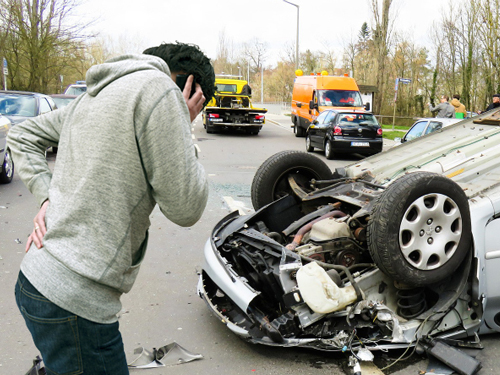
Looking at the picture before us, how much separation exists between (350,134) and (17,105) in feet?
29.1

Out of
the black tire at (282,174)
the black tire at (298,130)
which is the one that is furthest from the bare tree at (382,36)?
the black tire at (282,174)

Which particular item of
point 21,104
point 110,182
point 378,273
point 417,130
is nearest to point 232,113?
point 21,104

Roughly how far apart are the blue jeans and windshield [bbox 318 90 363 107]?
19199mm

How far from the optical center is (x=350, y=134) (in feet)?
50.3

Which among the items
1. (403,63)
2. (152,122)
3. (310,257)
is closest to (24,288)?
(152,122)

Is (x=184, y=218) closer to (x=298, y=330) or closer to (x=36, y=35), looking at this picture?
(x=298, y=330)

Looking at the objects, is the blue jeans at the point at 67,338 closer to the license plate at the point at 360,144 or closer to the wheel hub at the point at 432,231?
the wheel hub at the point at 432,231

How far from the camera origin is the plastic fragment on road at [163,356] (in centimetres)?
355

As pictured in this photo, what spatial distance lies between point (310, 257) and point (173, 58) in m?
2.37

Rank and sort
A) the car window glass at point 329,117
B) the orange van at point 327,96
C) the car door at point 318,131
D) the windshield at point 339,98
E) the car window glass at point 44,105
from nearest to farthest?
the car window glass at point 44,105 < the car window glass at point 329,117 < the car door at point 318,131 < the orange van at point 327,96 < the windshield at point 339,98

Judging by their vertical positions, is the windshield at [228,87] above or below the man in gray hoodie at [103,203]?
above

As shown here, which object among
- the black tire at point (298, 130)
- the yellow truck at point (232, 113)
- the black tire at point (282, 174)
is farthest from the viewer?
the black tire at point (298, 130)

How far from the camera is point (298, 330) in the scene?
353 cm

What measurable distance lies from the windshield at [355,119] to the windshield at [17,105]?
27.4 feet
